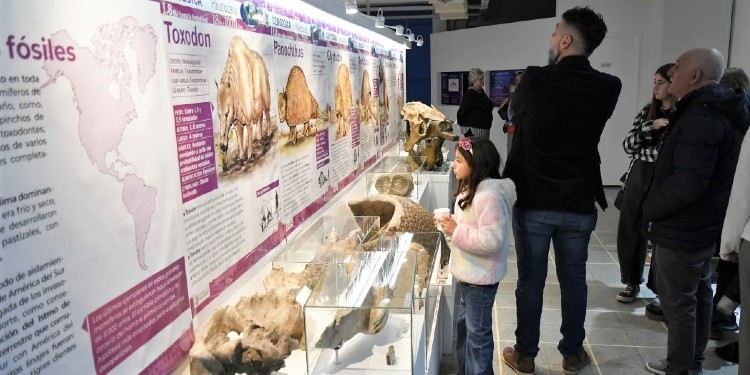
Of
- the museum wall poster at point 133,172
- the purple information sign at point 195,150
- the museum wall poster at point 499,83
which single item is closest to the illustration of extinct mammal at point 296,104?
the museum wall poster at point 133,172

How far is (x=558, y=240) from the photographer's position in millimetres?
3135

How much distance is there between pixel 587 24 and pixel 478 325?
164cm

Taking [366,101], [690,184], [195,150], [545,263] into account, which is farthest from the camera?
[366,101]

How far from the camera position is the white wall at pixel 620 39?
23.5ft

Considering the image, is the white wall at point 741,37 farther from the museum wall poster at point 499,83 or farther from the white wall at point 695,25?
the museum wall poster at point 499,83

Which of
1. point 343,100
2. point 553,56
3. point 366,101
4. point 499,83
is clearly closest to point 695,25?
point 499,83

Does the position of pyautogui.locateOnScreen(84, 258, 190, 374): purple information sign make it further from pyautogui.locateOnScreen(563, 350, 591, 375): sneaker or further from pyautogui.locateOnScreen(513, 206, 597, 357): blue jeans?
A: pyautogui.locateOnScreen(563, 350, 591, 375): sneaker

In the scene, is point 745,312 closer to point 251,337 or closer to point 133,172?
point 251,337

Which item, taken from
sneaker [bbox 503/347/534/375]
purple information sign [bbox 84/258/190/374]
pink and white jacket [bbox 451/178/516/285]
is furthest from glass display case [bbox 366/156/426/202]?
purple information sign [bbox 84/258/190/374]

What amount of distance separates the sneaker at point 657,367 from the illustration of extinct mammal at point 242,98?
2672mm

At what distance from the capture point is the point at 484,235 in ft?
8.43

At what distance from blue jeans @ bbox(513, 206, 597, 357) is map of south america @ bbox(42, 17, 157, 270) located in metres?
2.09

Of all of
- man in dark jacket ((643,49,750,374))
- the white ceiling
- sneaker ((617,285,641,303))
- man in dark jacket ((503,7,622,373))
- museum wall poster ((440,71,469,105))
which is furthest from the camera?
museum wall poster ((440,71,469,105))

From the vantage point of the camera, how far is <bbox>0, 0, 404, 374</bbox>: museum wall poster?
126 cm
